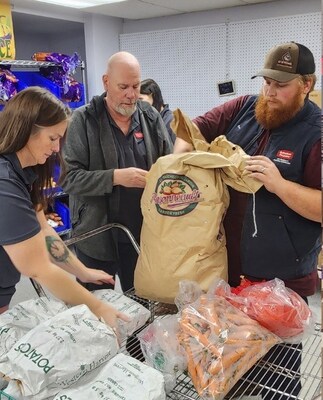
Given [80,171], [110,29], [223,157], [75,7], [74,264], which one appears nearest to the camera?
[223,157]

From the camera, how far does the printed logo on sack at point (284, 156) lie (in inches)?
58.0

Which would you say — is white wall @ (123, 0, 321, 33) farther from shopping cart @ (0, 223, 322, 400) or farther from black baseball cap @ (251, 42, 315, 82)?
shopping cart @ (0, 223, 322, 400)

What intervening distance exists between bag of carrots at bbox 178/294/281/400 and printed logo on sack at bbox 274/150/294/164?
56 centimetres

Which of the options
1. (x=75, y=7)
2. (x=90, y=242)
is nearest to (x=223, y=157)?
(x=90, y=242)

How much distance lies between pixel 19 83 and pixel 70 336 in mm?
3609

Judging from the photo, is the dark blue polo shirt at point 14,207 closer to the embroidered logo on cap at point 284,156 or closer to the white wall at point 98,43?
the embroidered logo on cap at point 284,156

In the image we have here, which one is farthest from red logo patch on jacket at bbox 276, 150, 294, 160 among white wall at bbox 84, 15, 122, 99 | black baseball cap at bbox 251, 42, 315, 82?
white wall at bbox 84, 15, 122, 99

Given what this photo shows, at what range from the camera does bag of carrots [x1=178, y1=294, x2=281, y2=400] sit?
3.35 ft

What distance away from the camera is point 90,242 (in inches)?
83.7

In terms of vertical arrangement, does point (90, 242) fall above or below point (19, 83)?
below

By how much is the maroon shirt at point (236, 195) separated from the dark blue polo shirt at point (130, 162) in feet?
1.57

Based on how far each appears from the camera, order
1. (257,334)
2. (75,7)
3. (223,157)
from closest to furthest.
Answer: (257,334)
(223,157)
(75,7)

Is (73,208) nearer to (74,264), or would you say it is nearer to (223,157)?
(74,264)

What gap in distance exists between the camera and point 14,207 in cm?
122
